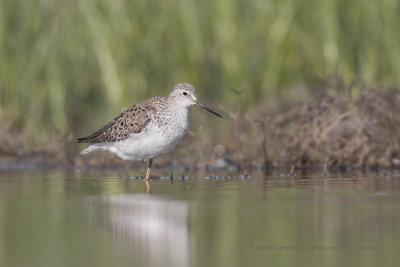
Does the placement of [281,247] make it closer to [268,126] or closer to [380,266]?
[380,266]

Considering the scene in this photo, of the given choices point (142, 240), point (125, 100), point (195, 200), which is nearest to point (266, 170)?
point (125, 100)

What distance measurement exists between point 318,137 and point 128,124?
10.1 feet

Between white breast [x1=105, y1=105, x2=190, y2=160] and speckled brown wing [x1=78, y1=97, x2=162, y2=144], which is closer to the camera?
white breast [x1=105, y1=105, x2=190, y2=160]

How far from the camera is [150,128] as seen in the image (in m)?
11.7

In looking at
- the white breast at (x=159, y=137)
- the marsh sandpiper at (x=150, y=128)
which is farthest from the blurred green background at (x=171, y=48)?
the white breast at (x=159, y=137)

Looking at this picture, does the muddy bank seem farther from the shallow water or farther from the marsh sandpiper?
the shallow water

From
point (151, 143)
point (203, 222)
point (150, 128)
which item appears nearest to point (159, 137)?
point (151, 143)

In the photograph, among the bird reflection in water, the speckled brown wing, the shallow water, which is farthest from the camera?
the speckled brown wing

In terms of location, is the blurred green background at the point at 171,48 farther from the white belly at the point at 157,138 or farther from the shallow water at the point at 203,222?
the shallow water at the point at 203,222

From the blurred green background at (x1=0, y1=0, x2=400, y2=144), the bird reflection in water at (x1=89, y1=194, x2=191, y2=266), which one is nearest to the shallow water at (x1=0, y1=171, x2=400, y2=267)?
the bird reflection in water at (x1=89, y1=194, x2=191, y2=266)

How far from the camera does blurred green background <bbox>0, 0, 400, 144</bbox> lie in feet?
49.8

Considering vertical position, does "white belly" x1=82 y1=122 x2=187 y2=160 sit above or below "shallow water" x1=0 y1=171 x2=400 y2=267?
above

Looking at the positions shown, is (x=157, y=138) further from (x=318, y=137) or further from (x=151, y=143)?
(x=318, y=137)

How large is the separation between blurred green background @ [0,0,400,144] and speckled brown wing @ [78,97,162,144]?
→ 2550mm
